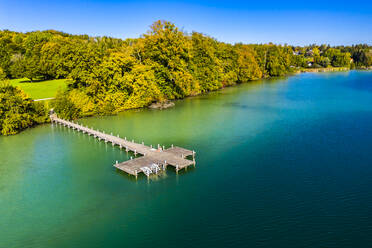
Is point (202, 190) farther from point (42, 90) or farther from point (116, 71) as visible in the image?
point (42, 90)

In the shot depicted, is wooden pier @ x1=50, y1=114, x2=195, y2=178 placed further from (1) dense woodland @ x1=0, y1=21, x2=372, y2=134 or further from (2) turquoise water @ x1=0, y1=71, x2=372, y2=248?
(1) dense woodland @ x1=0, y1=21, x2=372, y2=134

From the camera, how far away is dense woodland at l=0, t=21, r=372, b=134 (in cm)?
4794

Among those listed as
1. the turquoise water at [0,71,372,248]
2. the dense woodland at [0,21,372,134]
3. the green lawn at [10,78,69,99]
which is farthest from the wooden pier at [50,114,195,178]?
the green lawn at [10,78,69,99]

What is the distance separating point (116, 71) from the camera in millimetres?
54844

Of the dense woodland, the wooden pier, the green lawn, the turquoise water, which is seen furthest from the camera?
the green lawn

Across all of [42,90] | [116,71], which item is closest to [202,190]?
[116,71]

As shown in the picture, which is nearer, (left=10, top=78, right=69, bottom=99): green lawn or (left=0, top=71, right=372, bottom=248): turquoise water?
(left=0, top=71, right=372, bottom=248): turquoise water

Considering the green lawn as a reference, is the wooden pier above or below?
below

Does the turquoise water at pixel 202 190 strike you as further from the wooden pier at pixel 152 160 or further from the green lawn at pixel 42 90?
the green lawn at pixel 42 90

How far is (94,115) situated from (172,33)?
26.3m

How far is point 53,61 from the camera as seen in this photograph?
250 ft

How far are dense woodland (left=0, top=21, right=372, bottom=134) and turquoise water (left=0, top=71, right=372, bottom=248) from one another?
6.94 metres

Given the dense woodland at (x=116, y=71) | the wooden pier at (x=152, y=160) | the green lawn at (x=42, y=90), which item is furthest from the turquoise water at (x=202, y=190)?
the green lawn at (x=42, y=90)

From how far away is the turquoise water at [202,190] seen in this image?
1792 cm
